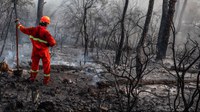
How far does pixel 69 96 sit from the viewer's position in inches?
221

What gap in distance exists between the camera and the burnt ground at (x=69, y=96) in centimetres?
454

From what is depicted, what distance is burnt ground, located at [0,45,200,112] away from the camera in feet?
14.9

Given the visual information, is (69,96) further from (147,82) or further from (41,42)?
(147,82)

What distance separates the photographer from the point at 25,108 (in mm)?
4449

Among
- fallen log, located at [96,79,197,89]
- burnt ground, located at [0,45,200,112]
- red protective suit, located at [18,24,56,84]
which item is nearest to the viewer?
burnt ground, located at [0,45,200,112]

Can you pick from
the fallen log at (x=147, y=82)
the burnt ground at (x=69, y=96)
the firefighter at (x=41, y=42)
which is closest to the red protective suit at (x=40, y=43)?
the firefighter at (x=41, y=42)

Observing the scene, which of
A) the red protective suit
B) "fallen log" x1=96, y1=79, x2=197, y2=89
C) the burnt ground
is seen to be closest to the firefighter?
the red protective suit

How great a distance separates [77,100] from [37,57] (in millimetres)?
1803

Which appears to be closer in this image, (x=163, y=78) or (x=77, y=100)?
(x=77, y=100)

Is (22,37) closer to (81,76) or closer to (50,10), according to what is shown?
(81,76)

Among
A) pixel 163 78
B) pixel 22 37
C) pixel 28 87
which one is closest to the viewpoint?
pixel 28 87

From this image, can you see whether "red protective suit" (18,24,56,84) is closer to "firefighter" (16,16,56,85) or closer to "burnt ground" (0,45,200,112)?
"firefighter" (16,16,56,85)

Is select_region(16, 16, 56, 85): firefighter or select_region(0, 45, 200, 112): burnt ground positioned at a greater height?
select_region(16, 16, 56, 85): firefighter

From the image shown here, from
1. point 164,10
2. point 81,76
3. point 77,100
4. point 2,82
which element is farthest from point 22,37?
point 77,100
